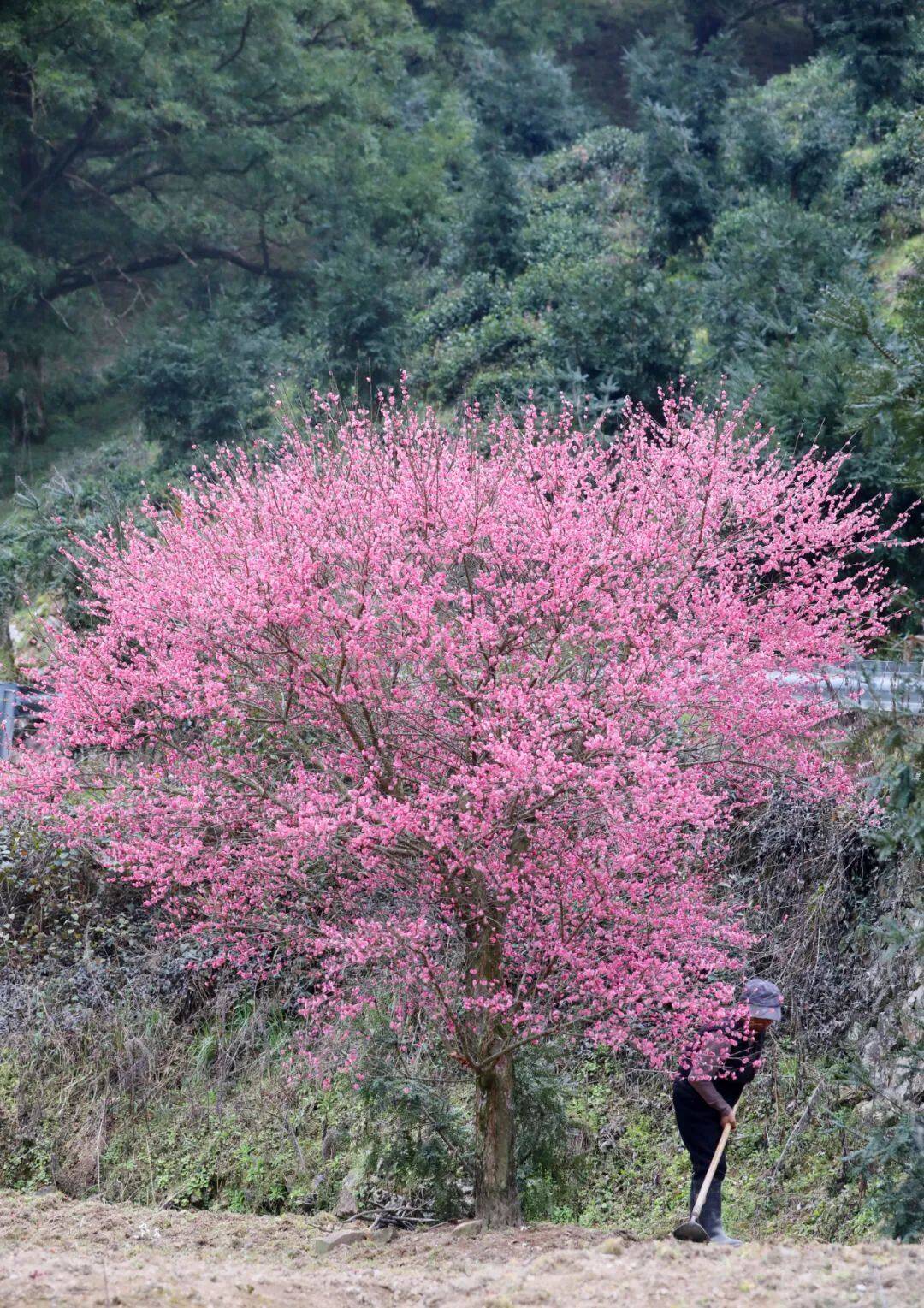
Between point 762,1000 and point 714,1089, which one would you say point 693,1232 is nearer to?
point 714,1089

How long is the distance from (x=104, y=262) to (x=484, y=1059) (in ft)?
74.0

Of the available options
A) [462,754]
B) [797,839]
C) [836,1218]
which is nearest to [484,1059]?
[462,754]

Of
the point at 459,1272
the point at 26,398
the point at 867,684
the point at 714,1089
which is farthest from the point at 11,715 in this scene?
the point at 26,398

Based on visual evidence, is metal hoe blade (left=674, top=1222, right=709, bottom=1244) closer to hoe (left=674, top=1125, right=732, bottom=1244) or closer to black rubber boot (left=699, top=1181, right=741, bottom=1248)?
hoe (left=674, top=1125, right=732, bottom=1244)

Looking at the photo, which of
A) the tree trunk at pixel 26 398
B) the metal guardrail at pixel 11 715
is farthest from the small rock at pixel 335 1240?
the tree trunk at pixel 26 398

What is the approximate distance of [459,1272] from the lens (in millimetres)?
5523

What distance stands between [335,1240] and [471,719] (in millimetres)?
2849

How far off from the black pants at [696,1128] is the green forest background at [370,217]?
11012 millimetres

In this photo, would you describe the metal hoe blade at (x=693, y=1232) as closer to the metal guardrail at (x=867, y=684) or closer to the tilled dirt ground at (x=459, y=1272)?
the tilled dirt ground at (x=459, y=1272)

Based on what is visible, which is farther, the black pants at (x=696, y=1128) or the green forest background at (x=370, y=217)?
the green forest background at (x=370, y=217)

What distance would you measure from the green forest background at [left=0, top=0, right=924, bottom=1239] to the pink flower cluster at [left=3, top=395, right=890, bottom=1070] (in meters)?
0.86

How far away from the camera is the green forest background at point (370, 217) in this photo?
18188 mm

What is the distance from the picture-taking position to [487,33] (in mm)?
31969

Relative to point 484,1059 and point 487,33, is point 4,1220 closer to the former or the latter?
point 484,1059
